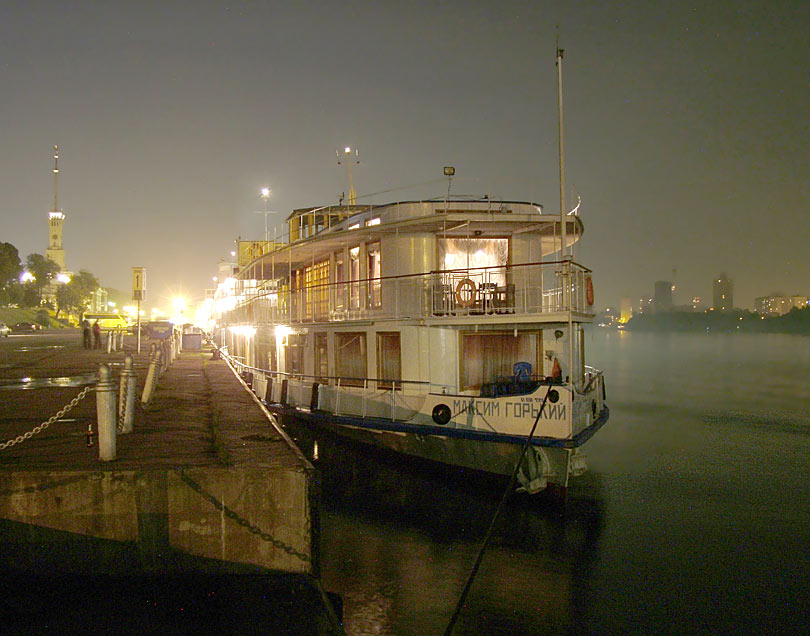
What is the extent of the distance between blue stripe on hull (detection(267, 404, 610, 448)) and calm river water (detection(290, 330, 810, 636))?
110 centimetres

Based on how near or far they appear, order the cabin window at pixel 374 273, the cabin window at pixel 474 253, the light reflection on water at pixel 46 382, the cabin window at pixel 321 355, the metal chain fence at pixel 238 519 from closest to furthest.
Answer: the metal chain fence at pixel 238 519
the light reflection on water at pixel 46 382
the cabin window at pixel 474 253
the cabin window at pixel 374 273
the cabin window at pixel 321 355

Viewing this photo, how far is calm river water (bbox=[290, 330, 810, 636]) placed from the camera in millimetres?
9023

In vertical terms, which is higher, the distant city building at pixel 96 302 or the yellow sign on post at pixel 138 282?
the distant city building at pixel 96 302

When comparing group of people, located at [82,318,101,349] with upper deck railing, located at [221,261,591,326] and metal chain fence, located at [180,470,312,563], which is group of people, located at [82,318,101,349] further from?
metal chain fence, located at [180,470,312,563]

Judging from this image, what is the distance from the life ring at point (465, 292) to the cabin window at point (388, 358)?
194 centimetres

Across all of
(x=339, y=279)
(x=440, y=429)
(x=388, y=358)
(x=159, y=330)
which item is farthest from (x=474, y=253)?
(x=159, y=330)

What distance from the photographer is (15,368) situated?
2062cm

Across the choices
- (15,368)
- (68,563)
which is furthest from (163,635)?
(15,368)

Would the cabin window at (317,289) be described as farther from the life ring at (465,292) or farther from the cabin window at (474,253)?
the life ring at (465,292)

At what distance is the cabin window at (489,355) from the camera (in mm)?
15383

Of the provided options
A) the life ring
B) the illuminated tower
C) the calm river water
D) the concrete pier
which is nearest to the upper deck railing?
the life ring

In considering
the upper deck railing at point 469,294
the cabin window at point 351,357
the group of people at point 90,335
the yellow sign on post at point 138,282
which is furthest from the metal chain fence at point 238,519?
the group of people at point 90,335

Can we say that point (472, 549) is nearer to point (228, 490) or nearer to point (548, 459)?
point (548, 459)

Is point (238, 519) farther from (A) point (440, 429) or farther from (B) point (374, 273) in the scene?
(B) point (374, 273)
